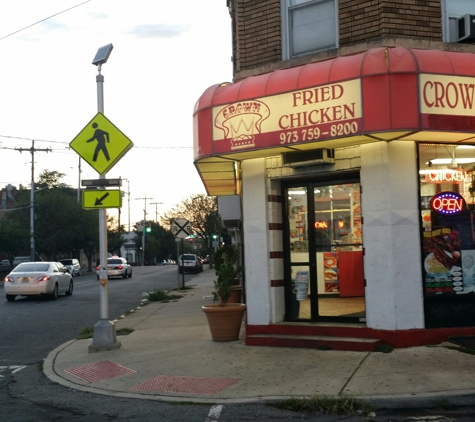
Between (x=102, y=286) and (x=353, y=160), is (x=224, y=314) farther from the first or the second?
(x=353, y=160)

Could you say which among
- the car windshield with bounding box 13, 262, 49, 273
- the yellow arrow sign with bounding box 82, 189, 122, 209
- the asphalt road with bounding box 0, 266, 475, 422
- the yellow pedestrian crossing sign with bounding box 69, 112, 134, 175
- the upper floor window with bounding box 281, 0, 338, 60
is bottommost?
the asphalt road with bounding box 0, 266, 475, 422

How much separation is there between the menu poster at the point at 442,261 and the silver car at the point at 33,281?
16.6 m

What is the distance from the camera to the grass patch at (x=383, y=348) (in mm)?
8955

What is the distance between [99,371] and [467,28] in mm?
7657

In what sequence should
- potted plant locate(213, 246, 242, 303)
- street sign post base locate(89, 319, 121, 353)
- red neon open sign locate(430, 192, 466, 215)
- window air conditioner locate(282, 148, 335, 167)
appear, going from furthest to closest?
potted plant locate(213, 246, 242, 303)
street sign post base locate(89, 319, 121, 353)
window air conditioner locate(282, 148, 335, 167)
red neon open sign locate(430, 192, 466, 215)

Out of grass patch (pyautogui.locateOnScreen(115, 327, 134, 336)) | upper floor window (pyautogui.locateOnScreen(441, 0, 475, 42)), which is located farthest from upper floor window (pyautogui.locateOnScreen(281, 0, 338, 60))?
grass patch (pyautogui.locateOnScreen(115, 327, 134, 336))

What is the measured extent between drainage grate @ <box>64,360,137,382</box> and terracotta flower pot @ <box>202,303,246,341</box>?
1.97 meters

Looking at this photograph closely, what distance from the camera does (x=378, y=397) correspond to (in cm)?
675

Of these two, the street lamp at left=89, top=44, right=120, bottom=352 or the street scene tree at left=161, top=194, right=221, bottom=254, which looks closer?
the street lamp at left=89, top=44, right=120, bottom=352

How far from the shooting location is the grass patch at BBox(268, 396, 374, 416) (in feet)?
21.3

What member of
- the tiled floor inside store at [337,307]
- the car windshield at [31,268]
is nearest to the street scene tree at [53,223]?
the car windshield at [31,268]

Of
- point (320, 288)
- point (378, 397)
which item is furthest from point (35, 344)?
point (378, 397)

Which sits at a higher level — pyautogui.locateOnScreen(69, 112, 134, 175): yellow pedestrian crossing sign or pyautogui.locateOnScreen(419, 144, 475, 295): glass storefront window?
pyautogui.locateOnScreen(69, 112, 134, 175): yellow pedestrian crossing sign

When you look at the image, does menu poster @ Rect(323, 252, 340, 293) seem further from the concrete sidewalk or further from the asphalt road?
the asphalt road
